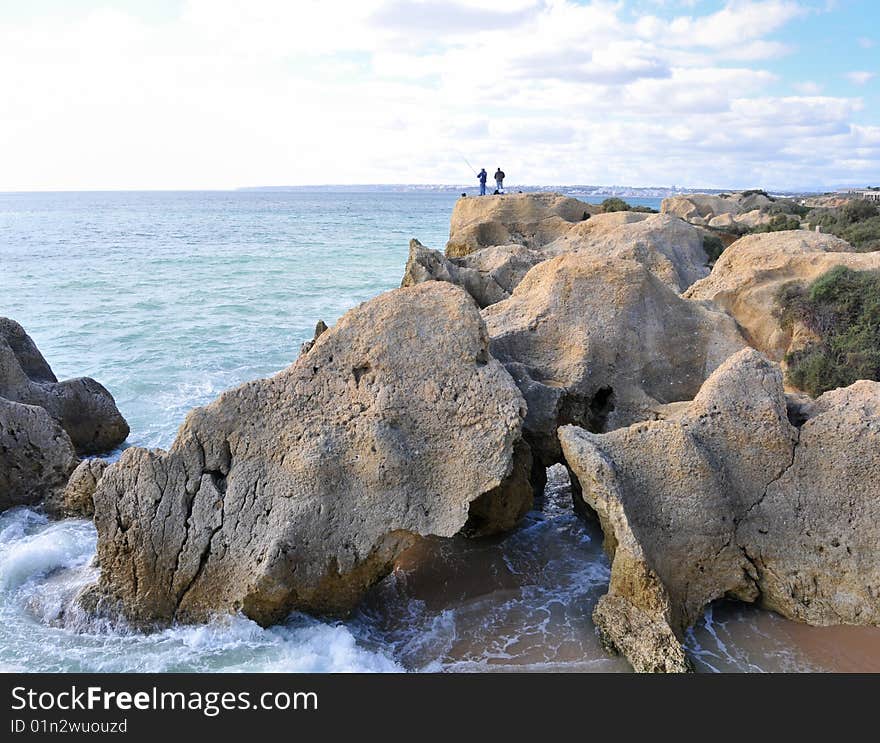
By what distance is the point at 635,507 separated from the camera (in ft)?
19.5

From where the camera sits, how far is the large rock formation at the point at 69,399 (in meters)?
9.52

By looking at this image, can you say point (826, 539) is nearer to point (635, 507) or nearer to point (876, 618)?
point (876, 618)

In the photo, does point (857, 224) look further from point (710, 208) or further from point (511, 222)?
point (710, 208)

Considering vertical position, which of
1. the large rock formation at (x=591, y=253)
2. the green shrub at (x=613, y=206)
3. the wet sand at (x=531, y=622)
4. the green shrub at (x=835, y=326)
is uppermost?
the green shrub at (x=613, y=206)

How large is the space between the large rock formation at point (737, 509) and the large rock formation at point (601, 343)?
3.66 feet

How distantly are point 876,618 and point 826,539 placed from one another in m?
0.64

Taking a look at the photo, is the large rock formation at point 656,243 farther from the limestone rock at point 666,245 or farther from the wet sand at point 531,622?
the wet sand at point 531,622

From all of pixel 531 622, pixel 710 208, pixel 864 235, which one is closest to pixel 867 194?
pixel 710 208

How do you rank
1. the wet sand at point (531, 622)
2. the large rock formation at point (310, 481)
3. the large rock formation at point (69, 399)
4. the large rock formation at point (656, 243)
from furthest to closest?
the large rock formation at point (656, 243), the large rock formation at point (69, 399), the large rock formation at point (310, 481), the wet sand at point (531, 622)

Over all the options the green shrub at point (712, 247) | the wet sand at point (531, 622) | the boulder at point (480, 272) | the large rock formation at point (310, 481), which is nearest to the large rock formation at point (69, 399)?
the large rock formation at point (310, 481)

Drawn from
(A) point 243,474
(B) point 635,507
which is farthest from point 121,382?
(B) point 635,507

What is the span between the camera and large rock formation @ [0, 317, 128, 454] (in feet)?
31.2

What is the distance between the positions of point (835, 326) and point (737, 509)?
464 cm

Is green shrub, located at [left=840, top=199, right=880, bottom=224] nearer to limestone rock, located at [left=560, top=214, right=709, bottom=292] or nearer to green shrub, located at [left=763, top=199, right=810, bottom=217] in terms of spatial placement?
limestone rock, located at [left=560, top=214, right=709, bottom=292]
